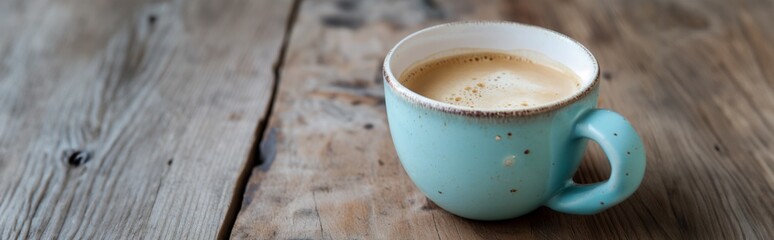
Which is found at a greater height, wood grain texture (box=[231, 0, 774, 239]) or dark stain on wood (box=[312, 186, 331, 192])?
dark stain on wood (box=[312, 186, 331, 192])

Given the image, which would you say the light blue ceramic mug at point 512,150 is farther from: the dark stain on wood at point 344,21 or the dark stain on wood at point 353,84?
the dark stain on wood at point 344,21

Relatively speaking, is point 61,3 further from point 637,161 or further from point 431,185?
point 637,161

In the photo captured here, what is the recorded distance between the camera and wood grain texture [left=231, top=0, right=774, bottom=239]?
0.67 metres

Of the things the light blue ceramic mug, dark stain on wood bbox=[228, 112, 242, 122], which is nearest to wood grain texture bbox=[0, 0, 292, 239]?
dark stain on wood bbox=[228, 112, 242, 122]

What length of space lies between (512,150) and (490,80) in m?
0.14

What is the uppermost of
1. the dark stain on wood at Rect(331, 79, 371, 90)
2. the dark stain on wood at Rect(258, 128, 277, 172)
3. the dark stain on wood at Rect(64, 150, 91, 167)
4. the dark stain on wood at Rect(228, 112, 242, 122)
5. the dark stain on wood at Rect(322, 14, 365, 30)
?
the dark stain on wood at Rect(64, 150, 91, 167)

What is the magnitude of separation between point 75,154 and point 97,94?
15 cm

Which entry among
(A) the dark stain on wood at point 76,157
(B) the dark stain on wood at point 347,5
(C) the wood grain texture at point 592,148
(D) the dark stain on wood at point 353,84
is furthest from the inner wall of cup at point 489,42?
(B) the dark stain on wood at point 347,5

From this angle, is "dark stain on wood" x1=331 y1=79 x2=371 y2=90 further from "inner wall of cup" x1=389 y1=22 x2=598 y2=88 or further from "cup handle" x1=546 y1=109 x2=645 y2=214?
"cup handle" x1=546 y1=109 x2=645 y2=214

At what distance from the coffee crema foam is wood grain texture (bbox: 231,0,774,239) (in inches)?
4.0

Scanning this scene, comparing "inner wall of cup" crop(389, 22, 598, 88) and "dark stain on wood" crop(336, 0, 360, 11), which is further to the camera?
"dark stain on wood" crop(336, 0, 360, 11)

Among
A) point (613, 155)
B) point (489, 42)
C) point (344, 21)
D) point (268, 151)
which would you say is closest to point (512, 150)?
point (613, 155)

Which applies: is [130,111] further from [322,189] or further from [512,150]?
[512,150]

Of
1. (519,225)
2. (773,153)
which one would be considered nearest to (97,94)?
(519,225)
